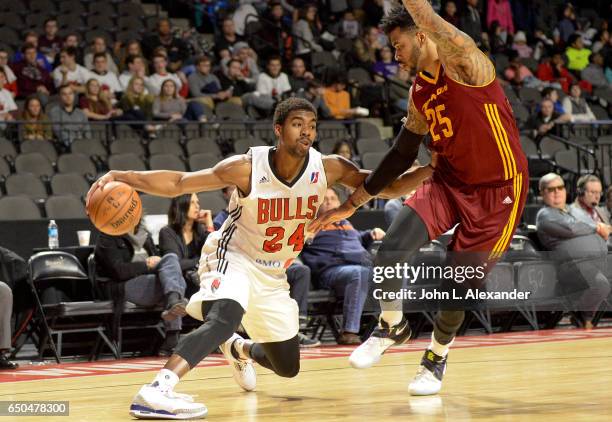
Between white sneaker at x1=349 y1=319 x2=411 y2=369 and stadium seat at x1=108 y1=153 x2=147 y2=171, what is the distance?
6.19 metres

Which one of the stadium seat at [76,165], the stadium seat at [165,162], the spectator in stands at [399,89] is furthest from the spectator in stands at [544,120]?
the stadium seat at [76,165]

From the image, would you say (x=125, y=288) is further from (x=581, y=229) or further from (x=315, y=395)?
(x=581, y=229)

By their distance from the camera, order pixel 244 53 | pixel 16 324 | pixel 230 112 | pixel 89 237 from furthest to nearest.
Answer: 1. pixel 244 53
2. pixel 230 112
3. pixel 89 237
4. pixel 16 324

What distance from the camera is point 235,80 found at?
1452 centimetres

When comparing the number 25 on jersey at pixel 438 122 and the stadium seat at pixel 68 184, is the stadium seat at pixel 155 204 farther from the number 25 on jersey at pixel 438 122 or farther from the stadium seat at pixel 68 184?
the number 25 on jersey at pixel 438 122

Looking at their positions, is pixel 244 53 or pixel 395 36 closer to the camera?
pixel 395 36

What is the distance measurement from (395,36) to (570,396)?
2.01 m

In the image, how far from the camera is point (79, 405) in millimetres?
5398

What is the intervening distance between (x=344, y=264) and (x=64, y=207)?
9.47ft

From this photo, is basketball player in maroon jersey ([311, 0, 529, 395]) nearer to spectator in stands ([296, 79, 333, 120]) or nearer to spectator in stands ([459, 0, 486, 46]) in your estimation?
spectator in stands ([296, 79, 333, 120])

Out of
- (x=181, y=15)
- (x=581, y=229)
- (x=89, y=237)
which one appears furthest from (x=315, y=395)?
(x=181, y=15)

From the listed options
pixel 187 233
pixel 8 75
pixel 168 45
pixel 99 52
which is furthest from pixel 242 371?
pixel 168 45

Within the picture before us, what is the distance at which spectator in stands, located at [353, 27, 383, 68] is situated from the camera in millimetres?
16406

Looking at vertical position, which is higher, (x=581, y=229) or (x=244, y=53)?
(x=244, y=53)
